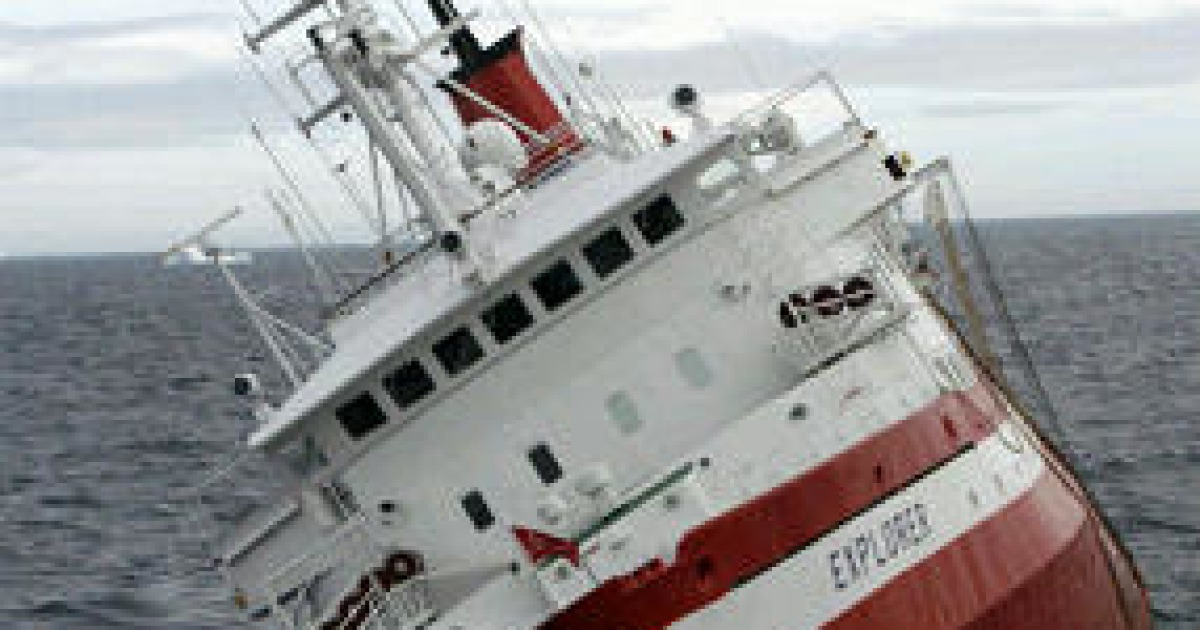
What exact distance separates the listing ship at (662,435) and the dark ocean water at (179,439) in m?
9.69

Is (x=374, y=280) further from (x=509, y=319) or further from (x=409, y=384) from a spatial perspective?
(x=509, y=319)

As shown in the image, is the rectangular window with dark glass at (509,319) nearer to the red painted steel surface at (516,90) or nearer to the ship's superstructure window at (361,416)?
the ship's superstructure window at (361,416)

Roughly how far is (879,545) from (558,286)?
4.26 metres

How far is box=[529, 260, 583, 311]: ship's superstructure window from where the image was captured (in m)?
15.4

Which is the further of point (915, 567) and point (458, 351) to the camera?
point (458, 351)

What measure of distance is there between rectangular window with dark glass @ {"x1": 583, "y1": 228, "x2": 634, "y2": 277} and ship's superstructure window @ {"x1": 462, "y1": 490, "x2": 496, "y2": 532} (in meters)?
2.66

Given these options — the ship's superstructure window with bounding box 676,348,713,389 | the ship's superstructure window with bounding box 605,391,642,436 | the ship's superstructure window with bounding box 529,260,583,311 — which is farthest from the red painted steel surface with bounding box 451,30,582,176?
the ship's superstructure window with bounding box 605,391,642,436

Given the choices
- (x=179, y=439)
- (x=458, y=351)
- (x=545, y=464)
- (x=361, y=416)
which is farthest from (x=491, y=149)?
(x=179, y=439)

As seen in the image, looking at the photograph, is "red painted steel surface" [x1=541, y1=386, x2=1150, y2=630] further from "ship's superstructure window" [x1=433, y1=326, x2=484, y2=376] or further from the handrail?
the handrail

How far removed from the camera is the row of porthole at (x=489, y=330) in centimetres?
1538

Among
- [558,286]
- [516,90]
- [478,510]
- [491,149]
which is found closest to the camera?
[478,510]

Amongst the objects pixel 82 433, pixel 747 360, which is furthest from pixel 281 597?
pixel 82 433

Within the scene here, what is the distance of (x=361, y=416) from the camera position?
15.5m

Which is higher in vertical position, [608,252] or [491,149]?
[491,149]
